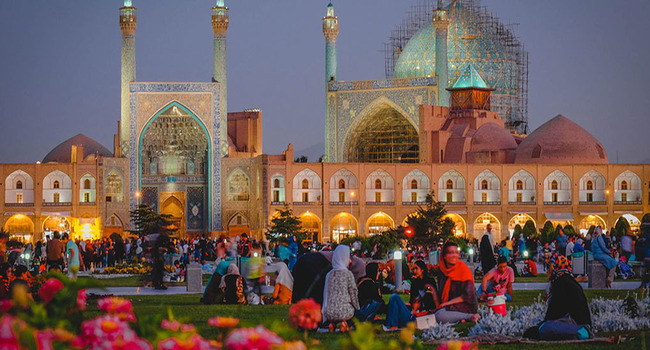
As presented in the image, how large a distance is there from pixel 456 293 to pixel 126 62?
34.3 m

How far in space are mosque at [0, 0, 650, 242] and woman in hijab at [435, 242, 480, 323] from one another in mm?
30656

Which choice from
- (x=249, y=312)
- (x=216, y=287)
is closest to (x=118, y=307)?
(x=249, y=312)

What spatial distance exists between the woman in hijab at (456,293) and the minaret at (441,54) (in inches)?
1415

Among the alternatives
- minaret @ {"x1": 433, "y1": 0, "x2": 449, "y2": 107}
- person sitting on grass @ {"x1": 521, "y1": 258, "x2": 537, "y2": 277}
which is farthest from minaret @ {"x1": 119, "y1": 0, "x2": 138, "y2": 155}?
person sitting on grass @ {"x1": 521, "y1": 258, "x2": 537, "y2": 277}

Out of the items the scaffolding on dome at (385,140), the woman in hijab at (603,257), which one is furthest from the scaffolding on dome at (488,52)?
the woman in hijab at (603,257)

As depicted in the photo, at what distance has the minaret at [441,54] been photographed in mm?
44375

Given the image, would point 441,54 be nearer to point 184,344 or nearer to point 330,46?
point 330,46

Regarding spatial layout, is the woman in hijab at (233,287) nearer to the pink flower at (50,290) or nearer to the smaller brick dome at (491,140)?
the pink flower at (50,290)

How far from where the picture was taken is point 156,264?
1555 cm

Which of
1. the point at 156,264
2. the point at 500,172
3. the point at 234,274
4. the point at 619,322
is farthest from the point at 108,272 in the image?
the point at 500,172

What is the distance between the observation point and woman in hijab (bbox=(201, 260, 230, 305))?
1198cm

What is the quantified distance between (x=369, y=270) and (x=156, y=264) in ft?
16.6

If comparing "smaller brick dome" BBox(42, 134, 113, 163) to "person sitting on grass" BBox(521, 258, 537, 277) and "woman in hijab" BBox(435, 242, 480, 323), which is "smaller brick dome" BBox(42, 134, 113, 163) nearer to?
"person sitting on grass" BBox(521, 258, 537, 277)

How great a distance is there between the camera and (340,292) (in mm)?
8672
